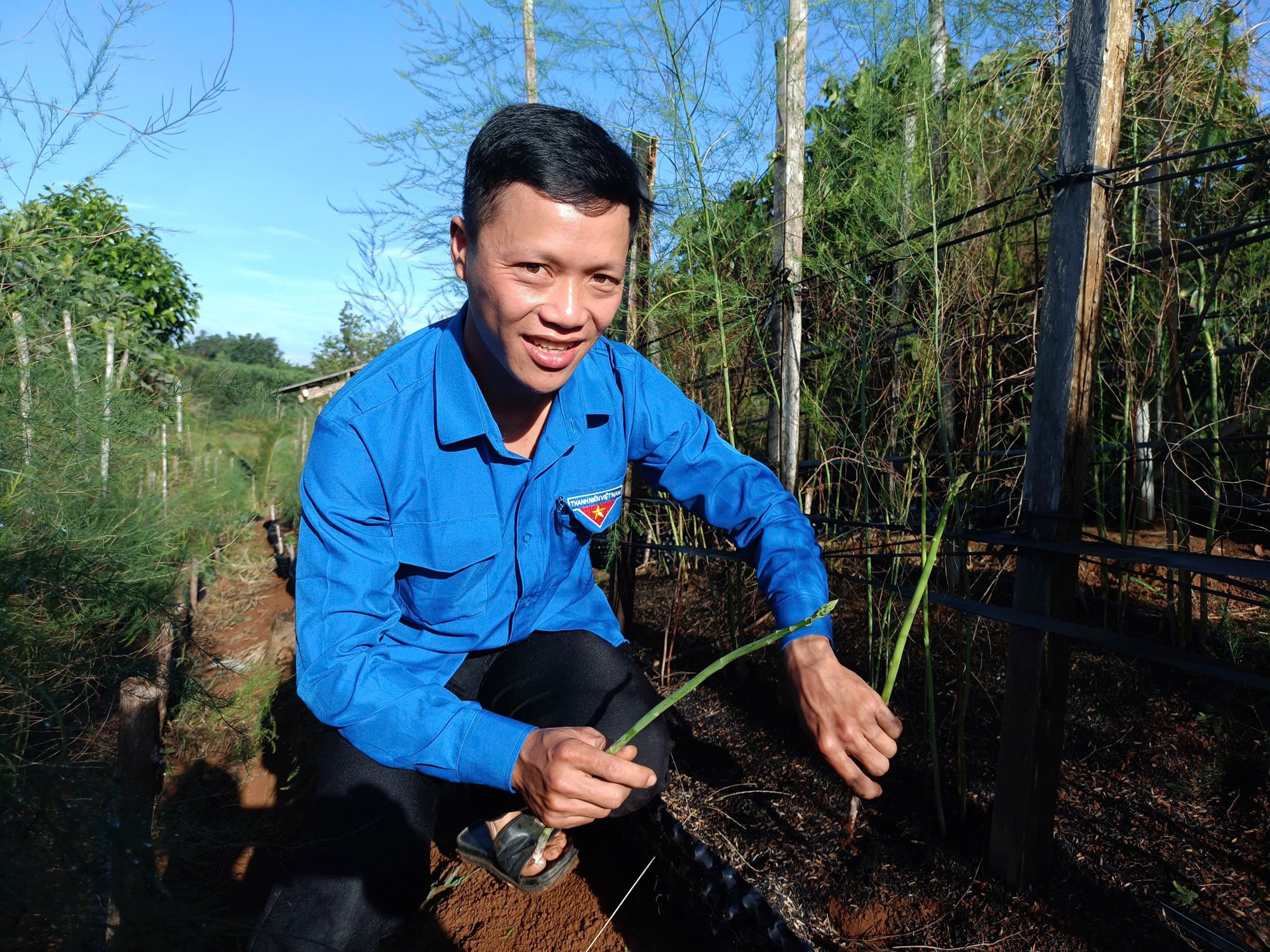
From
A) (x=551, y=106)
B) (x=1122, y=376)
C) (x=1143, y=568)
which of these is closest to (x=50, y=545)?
(x=551, y=106)

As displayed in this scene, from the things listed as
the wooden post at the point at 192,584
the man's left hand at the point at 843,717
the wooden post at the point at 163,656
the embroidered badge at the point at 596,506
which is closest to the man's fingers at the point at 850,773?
the man's left hand at the point at 843,717

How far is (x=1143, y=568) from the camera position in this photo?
113 inches

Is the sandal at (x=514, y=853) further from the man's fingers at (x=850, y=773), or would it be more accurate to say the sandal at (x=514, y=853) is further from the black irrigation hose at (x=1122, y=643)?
the black irrigation hose at (x=1122, y=643)

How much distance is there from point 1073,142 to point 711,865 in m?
1.73

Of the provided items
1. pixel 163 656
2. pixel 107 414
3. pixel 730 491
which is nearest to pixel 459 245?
pixel 730 491

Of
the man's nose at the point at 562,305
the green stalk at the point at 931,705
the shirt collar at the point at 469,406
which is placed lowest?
the green stalk at the point at 931,705

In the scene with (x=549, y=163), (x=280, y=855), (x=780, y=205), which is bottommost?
(x=280, y=855)

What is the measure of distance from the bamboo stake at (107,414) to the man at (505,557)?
3058 mm

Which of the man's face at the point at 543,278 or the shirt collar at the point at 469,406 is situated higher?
the man's face at the point at 543,278

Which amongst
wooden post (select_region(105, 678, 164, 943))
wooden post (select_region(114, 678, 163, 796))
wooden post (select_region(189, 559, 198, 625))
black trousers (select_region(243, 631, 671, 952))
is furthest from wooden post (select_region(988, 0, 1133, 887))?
wooden post (select_region(189, 559, 198, 625))

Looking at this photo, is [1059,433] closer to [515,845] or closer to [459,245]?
[459,245]

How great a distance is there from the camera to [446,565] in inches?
70.1

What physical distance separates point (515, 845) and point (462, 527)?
2.98 ft

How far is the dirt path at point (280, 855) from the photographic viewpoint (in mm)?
2039
